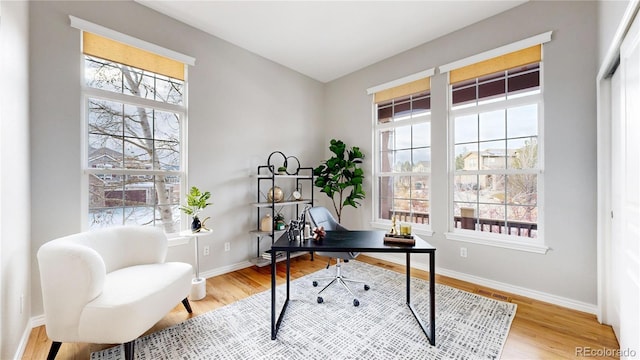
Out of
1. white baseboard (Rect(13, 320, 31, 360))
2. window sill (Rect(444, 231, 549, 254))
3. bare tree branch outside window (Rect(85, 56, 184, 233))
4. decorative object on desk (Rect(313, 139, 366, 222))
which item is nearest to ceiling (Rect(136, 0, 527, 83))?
bare tree branch outside window (Rect(85, 56, 184, 233))

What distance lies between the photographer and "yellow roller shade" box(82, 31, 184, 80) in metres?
2.34

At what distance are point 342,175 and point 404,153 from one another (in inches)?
38.1

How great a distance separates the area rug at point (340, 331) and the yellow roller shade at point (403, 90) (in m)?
2.50

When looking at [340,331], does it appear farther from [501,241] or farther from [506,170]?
[506,170]

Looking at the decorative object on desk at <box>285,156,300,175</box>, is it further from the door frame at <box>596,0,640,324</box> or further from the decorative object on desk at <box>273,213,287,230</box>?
the door frame at <box>596,0,640,324</box>

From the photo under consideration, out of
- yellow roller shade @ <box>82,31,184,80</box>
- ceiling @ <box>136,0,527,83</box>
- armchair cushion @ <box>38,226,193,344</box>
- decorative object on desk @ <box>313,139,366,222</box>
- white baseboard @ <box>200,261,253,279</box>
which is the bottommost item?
white baseboard @ <box>200,261,253,279</box>

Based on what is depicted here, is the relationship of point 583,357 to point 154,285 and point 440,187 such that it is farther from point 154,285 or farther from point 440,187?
point 154,285

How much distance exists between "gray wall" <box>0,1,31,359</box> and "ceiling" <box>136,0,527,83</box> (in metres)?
1.30

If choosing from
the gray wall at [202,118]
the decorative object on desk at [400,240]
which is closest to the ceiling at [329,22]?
the gray wall at [202,118]

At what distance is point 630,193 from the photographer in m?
1.47

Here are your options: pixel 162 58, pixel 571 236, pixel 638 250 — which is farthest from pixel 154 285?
pixel 571 236

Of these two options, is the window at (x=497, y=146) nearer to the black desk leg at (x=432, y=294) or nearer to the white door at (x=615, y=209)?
the white door at (x=615, y=209)

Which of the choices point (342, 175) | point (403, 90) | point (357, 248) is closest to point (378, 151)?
point (342, 175)

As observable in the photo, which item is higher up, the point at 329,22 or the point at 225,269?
the point at 329,22
